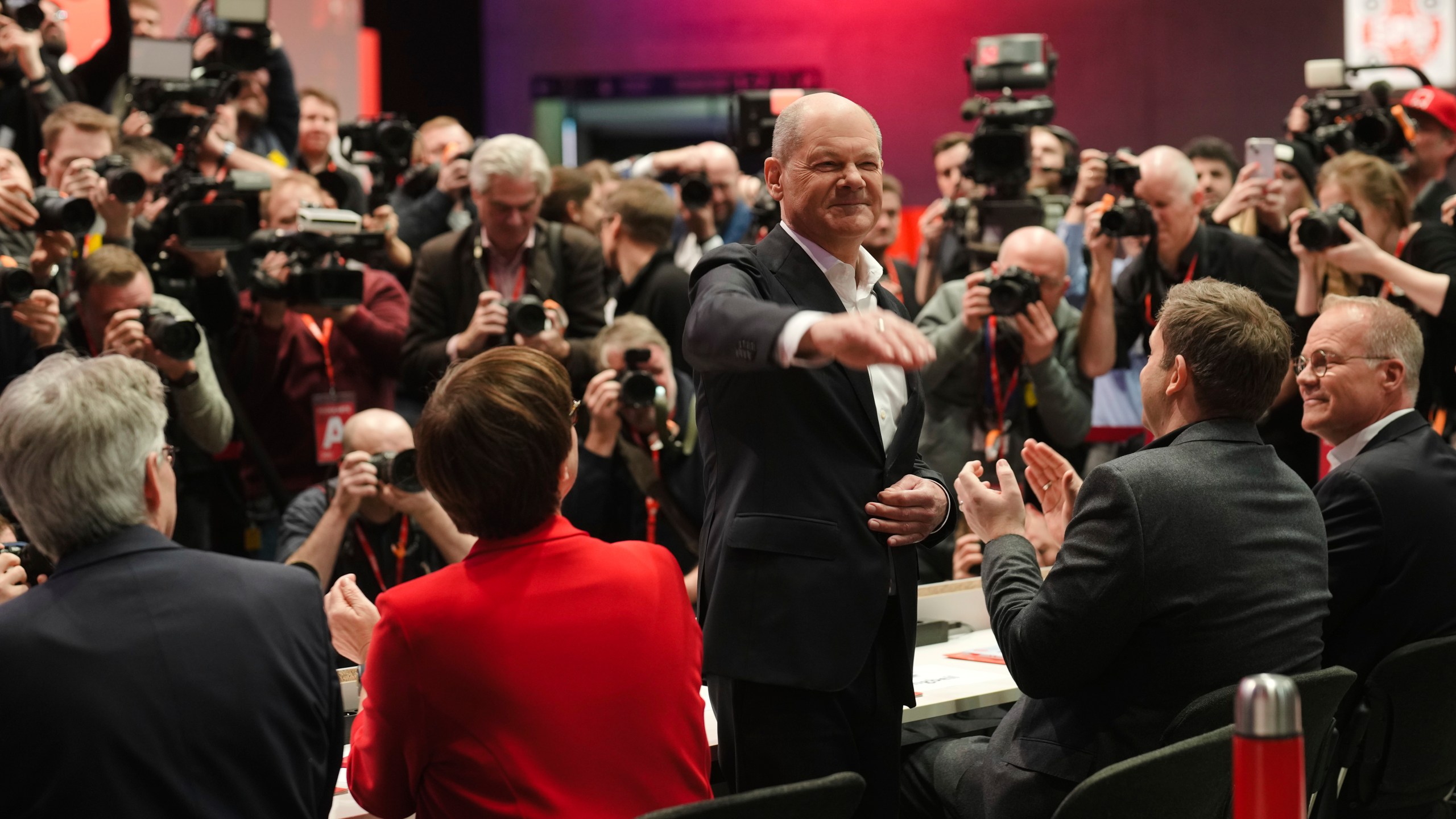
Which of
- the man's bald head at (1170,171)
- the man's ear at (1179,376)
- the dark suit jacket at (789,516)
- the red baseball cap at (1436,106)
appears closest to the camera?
the dark suit jacket at (789,516)

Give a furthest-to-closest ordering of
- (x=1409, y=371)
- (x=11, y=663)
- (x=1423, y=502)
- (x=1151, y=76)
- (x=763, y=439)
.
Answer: (x=1151, y=76)
(x=1409, y=371)
(x=1423, y=502)
(x=763, y=439)
(x=11, y=663)

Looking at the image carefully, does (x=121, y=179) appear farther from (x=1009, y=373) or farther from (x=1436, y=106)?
(x=1436, y=106)

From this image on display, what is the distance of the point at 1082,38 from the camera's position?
887cm

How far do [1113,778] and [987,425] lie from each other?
2.36 m

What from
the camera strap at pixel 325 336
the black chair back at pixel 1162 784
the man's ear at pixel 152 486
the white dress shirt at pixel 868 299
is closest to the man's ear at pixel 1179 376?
the white dress shirt at pixel 868 299

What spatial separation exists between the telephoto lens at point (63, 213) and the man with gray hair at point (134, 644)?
2195 millimetres

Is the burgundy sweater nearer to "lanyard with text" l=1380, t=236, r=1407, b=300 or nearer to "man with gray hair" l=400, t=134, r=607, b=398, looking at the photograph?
"man with gray hair" l=400, t=134, r=607, b=398

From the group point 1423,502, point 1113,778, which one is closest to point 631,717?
point 1113,778

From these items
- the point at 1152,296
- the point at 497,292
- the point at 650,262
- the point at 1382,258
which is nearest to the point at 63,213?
the point at 497,292

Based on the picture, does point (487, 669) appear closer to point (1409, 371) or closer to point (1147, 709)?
point (1147, 709)

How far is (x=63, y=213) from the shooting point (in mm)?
3752

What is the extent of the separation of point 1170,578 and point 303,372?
10.0 feet

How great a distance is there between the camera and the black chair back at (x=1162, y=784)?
179 cm

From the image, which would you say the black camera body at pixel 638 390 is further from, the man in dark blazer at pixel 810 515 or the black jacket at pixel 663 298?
the man in dark blazer at pixel 810 515
